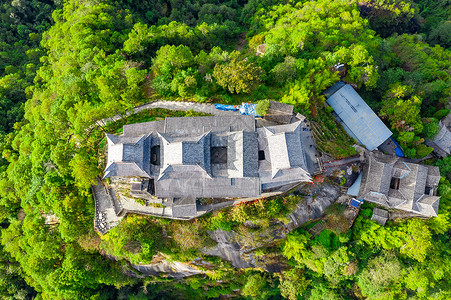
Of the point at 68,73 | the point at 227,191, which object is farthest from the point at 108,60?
the point at 227,191

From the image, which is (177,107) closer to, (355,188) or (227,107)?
(227,107)

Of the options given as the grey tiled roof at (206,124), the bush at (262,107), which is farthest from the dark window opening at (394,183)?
the grey tiled roof at (206,124)

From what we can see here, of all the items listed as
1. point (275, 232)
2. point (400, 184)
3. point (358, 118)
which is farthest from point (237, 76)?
point (400, 184)

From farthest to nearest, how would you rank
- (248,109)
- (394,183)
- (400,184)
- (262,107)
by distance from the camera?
(394,183)
(400,184)
(248,109)
(262,107)

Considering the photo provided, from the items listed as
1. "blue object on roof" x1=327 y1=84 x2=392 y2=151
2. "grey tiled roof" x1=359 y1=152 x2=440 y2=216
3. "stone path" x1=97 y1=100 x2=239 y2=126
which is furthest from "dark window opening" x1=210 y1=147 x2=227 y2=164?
"grey tiled roof" x1=359 y1=152 x2=440 y2=216

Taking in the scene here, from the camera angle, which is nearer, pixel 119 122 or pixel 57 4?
pixel 119 122

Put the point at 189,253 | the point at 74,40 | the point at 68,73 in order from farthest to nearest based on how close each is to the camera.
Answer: the point at 74,40, the point at 68,73, the point at 189,253

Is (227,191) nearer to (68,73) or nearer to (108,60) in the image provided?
(108,60)
